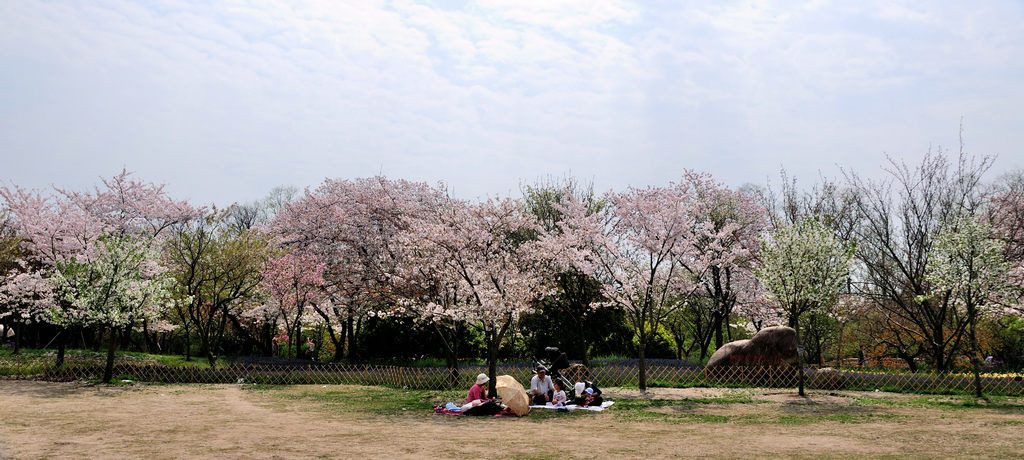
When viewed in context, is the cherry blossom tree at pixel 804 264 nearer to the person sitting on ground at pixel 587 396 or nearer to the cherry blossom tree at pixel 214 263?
the person sitting on ground at pixel 587 396

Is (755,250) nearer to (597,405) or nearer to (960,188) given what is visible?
(960,188)

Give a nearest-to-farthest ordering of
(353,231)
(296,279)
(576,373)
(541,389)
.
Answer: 1. (541,389)
2. (576,373)
3. (296,279)
4. (353,231)

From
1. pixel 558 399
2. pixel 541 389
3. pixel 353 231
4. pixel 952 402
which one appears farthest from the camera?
pixel 353 231

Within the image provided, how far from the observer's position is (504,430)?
14.3 metres

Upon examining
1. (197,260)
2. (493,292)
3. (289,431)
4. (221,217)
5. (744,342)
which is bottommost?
(289,431)

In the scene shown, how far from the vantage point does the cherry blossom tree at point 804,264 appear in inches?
874

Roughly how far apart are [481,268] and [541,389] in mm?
5130

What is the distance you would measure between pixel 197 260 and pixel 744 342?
26.3 metres

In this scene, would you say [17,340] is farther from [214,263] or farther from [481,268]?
[481,268]

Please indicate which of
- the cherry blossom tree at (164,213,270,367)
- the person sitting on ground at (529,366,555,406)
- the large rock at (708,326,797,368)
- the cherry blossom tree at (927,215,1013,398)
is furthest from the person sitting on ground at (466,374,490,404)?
the cherry blossom tree at (164,213,270,367)

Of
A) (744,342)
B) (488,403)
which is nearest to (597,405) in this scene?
(488,403)

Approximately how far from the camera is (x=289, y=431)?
1394 cm

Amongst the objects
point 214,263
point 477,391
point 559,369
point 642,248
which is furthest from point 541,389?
point 214,263

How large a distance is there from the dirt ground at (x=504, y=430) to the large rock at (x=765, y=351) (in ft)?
13.6
